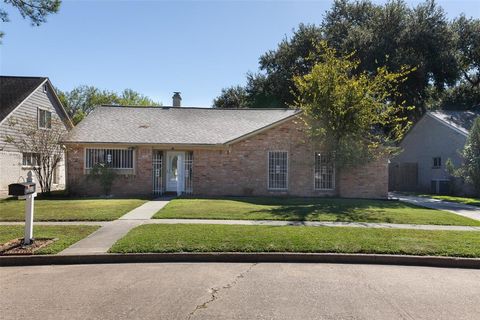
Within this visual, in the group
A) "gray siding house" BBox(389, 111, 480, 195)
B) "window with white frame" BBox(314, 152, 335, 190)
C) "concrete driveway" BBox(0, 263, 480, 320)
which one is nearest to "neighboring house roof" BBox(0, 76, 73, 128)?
"window with white frame" BBox(314, 152, 335, 190)

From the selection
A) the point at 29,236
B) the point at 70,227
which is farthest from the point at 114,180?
the point at 29,236

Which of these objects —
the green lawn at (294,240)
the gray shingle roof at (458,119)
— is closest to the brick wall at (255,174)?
the gray shingle roof at (458,119)

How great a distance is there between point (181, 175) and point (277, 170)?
4829 mm

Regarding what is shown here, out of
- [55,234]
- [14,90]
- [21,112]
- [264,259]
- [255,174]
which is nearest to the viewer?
[264,259]

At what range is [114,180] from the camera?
18922mm

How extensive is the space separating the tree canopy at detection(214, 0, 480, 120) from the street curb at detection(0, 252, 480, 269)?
20282 millimetres

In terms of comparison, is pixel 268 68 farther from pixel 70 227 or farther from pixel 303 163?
pixel 70 227

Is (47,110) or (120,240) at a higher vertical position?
(47,110)

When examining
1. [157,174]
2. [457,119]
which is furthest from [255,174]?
[457,119]

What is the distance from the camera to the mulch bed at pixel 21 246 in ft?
24.0

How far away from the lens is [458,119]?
26.0m

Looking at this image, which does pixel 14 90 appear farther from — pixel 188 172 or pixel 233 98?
pixel 233 98

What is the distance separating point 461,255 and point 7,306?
7.69m

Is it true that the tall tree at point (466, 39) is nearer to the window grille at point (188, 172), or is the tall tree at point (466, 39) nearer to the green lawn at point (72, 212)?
the window grille at point (188, 172)
